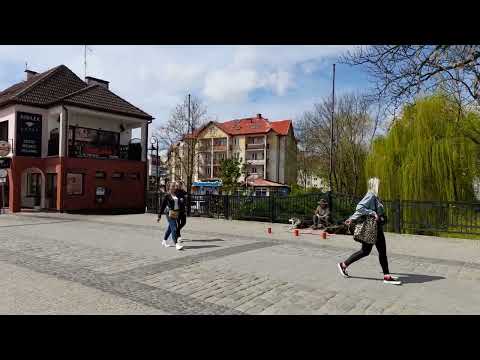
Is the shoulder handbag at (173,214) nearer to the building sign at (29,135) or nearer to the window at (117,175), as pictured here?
the window at (117,175)

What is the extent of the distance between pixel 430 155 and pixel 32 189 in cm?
2484

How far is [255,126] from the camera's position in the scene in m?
70.4

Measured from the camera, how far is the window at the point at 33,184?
2508 cm

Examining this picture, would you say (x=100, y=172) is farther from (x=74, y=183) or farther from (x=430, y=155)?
(x=430, y=155)

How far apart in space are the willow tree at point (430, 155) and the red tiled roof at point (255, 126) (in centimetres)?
5022

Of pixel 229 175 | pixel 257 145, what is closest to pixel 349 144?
pixel 229 175

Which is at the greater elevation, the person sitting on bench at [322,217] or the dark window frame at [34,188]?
the dark window frame at [34,188]

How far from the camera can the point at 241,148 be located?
70062mm

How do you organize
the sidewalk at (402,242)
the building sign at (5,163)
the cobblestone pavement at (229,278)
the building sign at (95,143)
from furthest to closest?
1. the building sign at (95,143)
2. the building sign at (5,163)
3. the sidewalk at (402,242)
4. the cobblestone pavement at (229,278)

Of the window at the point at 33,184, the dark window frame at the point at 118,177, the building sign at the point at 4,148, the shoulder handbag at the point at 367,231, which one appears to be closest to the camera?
the shoulder handbag at the point at 367,231

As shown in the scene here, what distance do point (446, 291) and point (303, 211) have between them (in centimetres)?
1018

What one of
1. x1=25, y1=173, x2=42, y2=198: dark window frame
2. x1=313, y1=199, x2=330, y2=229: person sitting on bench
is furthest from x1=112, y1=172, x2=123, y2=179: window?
x1=313, y1=199, x2=330, y2=229: person sitting on bench

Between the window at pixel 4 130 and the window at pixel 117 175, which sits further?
the window at pixel 117 175

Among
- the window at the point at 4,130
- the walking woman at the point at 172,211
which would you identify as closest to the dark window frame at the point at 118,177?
the window at the point at 4,130
